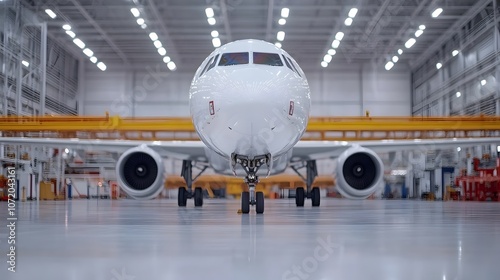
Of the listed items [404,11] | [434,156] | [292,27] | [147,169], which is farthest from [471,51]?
[147,169]

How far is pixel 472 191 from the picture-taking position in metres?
28.8

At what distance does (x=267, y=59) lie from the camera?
27.4 feet

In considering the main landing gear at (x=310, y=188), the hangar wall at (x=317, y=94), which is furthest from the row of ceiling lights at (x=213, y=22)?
the main landing gear at (x=310, y=188)

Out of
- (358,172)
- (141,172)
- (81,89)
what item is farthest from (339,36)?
(141,172)

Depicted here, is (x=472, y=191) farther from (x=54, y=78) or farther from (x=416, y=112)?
(x=54, y=78)

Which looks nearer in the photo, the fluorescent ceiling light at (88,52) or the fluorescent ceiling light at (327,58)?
the fluorescent ceiling light at (88,52)

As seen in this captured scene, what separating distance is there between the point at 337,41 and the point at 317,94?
22.6 feet

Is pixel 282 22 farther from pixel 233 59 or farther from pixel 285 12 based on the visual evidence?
pixel 233 59

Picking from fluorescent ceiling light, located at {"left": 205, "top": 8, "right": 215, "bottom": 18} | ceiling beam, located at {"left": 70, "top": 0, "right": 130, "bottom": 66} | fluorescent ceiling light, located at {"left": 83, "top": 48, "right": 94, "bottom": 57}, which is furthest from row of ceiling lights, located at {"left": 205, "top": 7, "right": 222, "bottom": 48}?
fluorescent ceiling light, located at {"left": 83, "top": 48, "right": 94, "bottom": 57}

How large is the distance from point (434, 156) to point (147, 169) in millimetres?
29320

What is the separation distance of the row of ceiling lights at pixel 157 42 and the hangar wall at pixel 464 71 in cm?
1688

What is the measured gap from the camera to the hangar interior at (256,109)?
132 inches

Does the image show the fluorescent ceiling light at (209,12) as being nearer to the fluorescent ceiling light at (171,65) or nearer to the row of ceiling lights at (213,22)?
the row of ceiling lights at (213,22)

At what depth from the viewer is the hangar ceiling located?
29.0 metres
